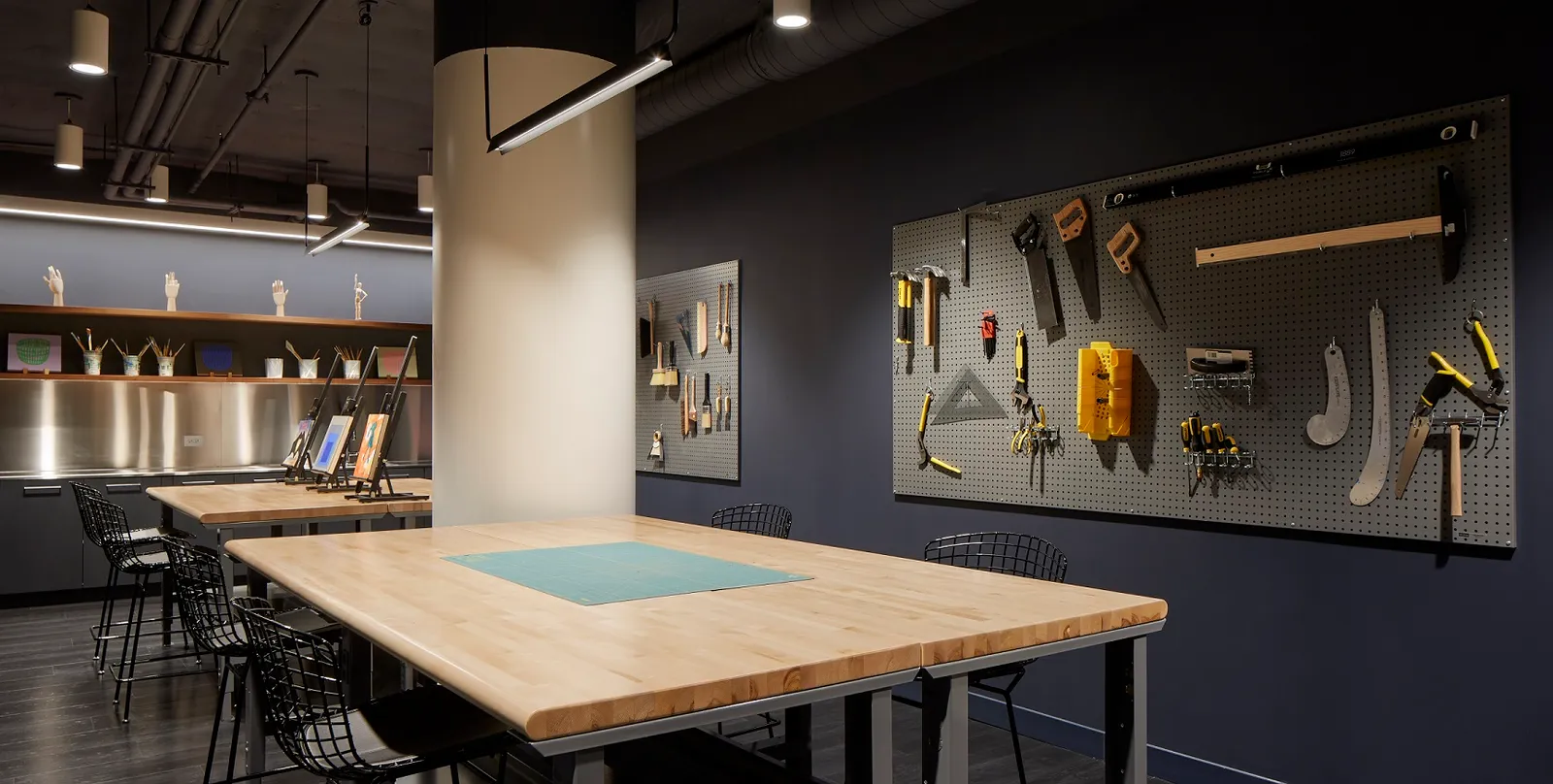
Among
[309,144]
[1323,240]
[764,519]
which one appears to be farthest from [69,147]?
[1323,240]

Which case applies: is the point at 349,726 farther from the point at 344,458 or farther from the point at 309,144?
the point at 309,144

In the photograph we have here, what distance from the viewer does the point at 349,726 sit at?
222 centimetres

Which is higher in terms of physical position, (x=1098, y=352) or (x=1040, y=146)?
(x=1040, y=146)

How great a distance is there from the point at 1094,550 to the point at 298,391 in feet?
23.6

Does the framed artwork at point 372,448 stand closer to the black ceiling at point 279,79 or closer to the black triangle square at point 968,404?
the black ceiling at point 279,79

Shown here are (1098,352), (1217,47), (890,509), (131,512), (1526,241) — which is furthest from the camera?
(131,512)

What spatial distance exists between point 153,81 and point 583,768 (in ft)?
17.8

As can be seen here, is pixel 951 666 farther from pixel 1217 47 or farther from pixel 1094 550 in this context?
pixel 1217 47

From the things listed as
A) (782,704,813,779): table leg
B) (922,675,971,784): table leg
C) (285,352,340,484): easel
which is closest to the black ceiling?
(285,352,340,484): easel

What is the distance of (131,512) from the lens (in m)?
7.36

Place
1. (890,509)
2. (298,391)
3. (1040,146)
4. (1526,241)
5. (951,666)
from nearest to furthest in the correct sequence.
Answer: (951,666)
(1526,241)
(1040,146)
(890,509)
(298,391)

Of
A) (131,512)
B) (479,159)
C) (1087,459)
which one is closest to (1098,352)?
(1087,459)

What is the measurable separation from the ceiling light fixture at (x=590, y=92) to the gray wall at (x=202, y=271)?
5.60m

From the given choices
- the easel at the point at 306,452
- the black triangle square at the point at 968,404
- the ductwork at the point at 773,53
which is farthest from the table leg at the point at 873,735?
the easel at the point at 306,452
